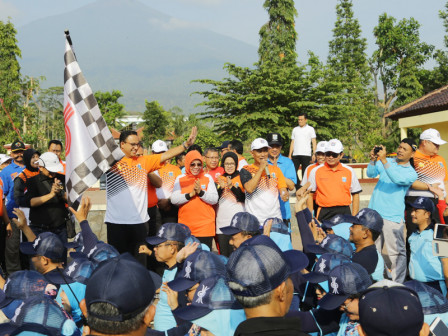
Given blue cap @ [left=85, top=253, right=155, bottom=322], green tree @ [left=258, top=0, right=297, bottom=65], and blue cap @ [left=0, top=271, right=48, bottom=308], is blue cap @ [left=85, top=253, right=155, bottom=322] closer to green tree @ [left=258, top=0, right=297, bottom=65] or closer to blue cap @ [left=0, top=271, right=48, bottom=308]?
blue cap @ [left=0, top=271, right=48, bottom=308]

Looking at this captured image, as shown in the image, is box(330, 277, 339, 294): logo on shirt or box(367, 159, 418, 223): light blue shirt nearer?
box(330, 277, 339, 294): logo on shirt

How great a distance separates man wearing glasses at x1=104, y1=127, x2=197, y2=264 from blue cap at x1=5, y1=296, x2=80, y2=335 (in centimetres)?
285

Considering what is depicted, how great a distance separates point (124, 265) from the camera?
197 cm

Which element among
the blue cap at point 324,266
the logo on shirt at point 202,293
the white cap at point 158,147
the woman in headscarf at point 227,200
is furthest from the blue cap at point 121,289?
the white cap at point 158,147

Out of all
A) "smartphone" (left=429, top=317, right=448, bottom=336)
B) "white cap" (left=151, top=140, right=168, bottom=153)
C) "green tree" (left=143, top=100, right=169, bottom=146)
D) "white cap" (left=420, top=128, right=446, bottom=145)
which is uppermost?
"white cap" (left=420, top=128, right=446, bottom=145)

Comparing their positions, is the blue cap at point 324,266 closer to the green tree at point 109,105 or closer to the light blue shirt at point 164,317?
the light blue shirt at point 164,317

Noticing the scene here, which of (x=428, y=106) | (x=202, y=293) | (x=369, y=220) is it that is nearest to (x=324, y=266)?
(x=202, y=293)

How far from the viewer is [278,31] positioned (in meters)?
39.1

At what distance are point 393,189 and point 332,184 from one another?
81 centimetres

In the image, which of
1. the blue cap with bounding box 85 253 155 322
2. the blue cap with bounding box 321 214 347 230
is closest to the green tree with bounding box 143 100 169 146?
the blue cap with bounding box 321 214 347 230

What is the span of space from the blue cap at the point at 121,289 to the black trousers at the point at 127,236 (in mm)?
3746

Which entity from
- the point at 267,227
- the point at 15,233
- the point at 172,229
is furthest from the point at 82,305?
the point at 15,233

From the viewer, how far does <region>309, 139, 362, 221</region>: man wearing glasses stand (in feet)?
21.3

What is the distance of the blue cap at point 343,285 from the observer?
10.3ft
